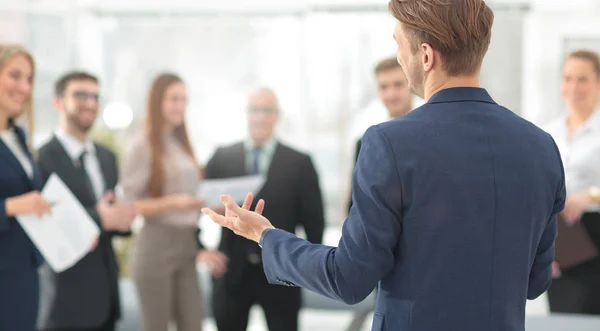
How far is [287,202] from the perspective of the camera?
12.4 feet

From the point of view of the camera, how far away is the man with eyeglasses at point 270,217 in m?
3.74

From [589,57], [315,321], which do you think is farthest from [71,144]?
[315,321]

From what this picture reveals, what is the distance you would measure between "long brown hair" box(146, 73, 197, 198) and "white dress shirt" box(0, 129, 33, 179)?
81cm

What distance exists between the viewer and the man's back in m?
1.35

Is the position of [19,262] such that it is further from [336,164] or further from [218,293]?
[336,164]

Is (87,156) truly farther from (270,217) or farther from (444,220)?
(444,220)

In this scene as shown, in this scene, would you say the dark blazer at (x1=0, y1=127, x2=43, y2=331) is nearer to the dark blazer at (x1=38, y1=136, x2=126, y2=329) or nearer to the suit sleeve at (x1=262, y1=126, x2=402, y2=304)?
the dark blazer at (x1=38, y1=136, x2=126, y2=329)

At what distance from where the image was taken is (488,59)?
7023 millimetres

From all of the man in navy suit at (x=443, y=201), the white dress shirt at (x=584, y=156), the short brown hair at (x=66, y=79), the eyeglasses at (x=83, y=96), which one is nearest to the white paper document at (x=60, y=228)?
the eyeglasses at (x=83, y=96)

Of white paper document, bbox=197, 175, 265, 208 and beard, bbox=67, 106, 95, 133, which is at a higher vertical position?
beard, bbox=67, 106, 95, 133

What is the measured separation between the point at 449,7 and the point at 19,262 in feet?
7.66

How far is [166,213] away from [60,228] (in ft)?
2.23

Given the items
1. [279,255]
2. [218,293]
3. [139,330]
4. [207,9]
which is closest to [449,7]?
[279,255]

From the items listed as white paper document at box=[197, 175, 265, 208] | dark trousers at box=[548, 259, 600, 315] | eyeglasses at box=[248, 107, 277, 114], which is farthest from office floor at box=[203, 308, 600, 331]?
eyeglasses at box=[248, 107, 277, 114]
